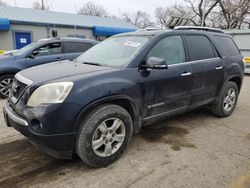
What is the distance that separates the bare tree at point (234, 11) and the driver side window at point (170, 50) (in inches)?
920

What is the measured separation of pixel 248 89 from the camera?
808 cm

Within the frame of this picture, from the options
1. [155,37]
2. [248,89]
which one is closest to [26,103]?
[155,37]

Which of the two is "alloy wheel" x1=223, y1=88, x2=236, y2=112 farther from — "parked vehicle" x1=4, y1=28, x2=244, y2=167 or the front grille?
the front grille

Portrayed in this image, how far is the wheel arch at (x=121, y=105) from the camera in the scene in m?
2.50

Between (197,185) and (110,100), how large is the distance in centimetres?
139

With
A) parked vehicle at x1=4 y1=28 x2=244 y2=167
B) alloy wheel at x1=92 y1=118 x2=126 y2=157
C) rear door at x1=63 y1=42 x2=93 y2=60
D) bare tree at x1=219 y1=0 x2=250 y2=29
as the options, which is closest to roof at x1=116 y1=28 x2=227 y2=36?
parked vehicle at x1=4 y1=28 x2=244 y2=167

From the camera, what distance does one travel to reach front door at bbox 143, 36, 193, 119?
3.26 m

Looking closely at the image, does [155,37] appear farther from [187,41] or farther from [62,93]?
[62,93]

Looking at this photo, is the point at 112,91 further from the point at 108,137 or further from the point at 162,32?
the point at 162,32

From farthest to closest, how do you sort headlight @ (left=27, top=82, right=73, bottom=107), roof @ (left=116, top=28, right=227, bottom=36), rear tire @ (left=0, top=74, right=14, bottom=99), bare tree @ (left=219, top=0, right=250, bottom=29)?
1. bare tree @ (left=219, top=0, right=250, bottom=29)
2. rear tire @ (left=0, top=74, right=14, bottom=99)
3. roof @ (left=116, top=28, right=227, bottom=36)
4. headlight @ (left=27, top=82, right=73, bottom=107)

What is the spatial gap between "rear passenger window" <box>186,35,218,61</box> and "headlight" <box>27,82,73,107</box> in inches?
88.6

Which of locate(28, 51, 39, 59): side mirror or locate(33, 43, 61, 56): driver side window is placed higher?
locate(33, 43, 61, 56): driver side window

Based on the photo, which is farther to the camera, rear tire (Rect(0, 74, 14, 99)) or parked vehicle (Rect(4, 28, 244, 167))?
rear tire (Rect(0, 74, 14, 99))

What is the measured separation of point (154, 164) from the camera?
2928mm
